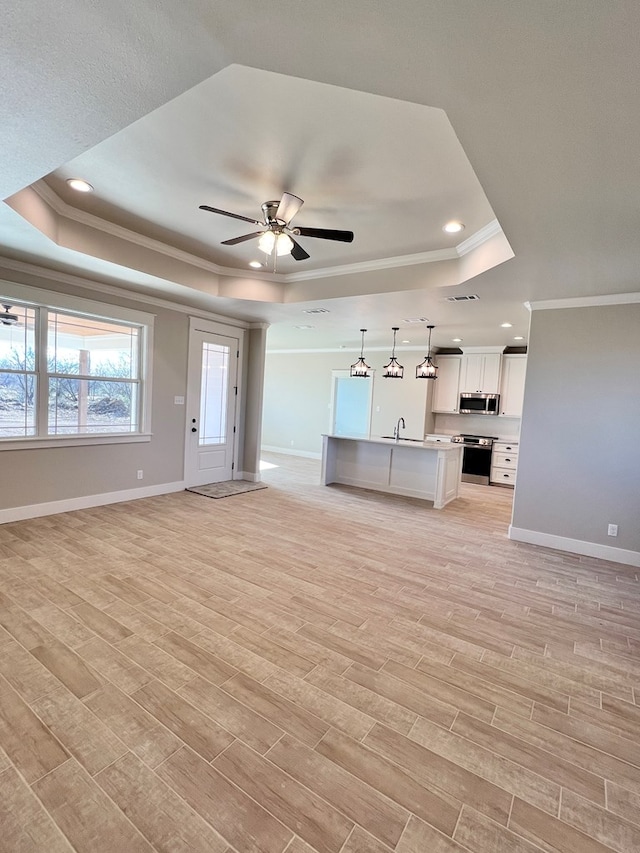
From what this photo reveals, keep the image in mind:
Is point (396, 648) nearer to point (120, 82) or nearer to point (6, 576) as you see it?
point (6, 576)

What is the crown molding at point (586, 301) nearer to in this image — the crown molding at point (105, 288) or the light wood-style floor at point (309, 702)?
the light wood-style floor at point (309, 702)

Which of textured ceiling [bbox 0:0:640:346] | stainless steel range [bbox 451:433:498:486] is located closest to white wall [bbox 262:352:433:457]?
stainless steel range [bbox 451:433:498:486]

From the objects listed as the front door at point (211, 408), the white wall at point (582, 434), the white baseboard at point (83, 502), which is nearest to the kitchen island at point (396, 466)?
the white wall at point (582, 434)

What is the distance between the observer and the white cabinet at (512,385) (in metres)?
7.90

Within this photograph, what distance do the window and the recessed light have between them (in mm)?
1672

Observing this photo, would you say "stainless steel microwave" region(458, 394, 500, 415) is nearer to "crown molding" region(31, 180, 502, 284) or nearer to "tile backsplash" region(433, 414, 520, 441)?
"tile backsplash" region(433, 414, 520, 441)

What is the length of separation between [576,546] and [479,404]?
430 cm

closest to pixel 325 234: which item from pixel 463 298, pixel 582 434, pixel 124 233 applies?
pixel 463 298

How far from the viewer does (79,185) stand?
3.13 m

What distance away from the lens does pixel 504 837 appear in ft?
4.57

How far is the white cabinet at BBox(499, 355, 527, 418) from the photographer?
790cm

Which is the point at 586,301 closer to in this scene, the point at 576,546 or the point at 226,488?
the point at 576,546

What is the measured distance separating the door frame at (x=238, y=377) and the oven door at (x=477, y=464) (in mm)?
4498

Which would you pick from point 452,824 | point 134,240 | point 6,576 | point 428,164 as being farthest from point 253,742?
point 134,240
